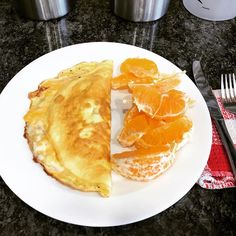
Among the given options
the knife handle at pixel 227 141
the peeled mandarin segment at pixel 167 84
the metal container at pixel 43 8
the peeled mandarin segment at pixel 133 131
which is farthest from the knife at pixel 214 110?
the metal container at pixel 43 8

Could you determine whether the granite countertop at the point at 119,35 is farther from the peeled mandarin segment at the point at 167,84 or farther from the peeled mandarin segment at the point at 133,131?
the peeled mandarin segment at the point at 133,131

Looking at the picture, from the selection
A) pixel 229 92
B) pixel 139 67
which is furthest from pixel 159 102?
pixel 229 92

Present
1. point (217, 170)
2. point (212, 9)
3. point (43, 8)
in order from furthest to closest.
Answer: point (212, 9)
point (43, 8)
point (217, 170)

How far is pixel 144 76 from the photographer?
1113mm

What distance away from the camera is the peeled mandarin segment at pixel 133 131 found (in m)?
0.94

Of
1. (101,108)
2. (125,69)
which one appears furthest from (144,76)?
(101,108)

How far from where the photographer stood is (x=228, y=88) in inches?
47.2

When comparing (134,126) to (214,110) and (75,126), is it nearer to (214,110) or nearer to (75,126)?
(75,126)

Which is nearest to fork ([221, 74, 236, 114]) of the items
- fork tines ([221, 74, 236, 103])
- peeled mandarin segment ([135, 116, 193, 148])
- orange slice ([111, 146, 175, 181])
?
fork tines ([221, 74, 236, 103])

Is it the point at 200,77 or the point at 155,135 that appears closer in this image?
the point at 155,135

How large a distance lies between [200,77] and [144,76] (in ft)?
0.88

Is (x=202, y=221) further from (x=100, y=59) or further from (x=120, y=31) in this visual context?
(x=120, y=31)

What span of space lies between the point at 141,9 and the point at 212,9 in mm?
365

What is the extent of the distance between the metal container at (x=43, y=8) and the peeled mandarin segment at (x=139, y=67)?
496 millimetres
